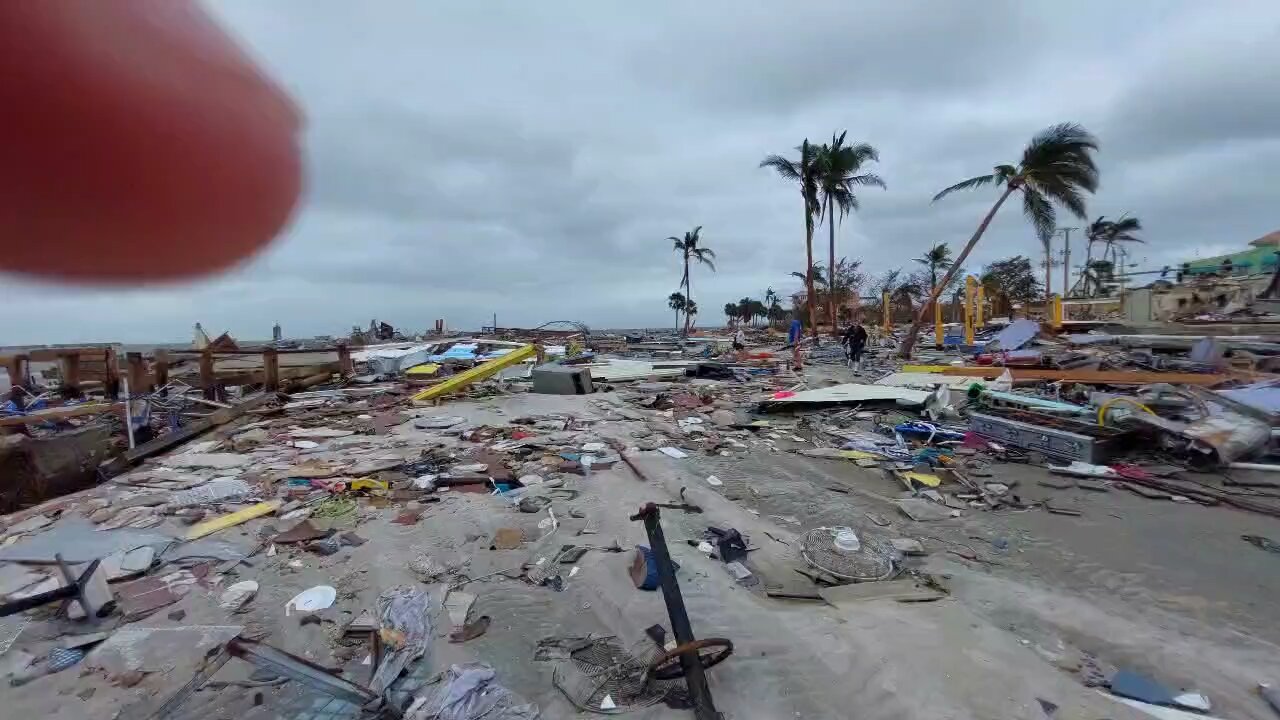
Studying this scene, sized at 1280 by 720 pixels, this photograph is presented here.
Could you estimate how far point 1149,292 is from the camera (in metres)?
27.7

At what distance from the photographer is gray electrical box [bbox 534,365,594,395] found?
12773 mm

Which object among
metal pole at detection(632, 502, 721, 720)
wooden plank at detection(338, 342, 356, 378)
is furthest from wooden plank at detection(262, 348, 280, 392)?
metal pole at detection(632, 502, 721, 720)

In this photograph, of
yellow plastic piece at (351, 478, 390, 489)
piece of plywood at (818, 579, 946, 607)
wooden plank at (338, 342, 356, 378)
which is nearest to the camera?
piece of plywood at (818, 579, 946, 607)

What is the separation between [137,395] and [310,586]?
362 inches

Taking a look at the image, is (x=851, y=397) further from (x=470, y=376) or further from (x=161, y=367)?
(x=161, y=367)

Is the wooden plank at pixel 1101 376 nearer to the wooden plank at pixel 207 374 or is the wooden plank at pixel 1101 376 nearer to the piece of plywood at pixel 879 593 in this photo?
the piece of plywood at pixel 879 593

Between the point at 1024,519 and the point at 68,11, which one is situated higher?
the point at 68,11

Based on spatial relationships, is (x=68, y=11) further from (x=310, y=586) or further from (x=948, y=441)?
(x=948, y=441)

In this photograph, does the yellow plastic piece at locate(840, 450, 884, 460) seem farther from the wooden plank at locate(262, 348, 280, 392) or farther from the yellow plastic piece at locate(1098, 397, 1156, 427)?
the wooden plank at locate(262, 348, 280, 392)

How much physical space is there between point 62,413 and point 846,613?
11223 mm

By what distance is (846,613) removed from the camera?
3.70 m

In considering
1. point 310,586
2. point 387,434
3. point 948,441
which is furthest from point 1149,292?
point 310,586

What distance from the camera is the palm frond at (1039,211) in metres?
19.1

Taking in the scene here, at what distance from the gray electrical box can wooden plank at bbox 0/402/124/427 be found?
23.6 ft
